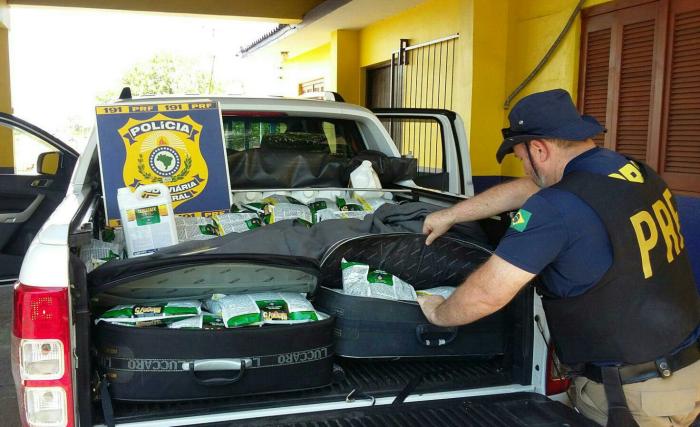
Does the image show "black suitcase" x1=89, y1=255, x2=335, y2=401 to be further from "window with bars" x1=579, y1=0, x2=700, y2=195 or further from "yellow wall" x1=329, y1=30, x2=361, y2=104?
"yellow wall" x1=329, y1=30, x2=361, y2=104

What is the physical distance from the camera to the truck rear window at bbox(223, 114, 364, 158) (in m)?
3.92

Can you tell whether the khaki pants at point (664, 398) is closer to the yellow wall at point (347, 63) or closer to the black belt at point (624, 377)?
the black belt at point (624, 377)

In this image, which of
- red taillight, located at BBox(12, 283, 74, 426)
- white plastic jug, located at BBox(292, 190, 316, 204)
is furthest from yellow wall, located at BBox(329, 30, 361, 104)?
red taillight, located at BBox(12, 283, 74, 426)

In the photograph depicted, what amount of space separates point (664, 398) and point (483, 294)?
2.24 feet

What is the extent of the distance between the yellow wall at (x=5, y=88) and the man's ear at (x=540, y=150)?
10403mm

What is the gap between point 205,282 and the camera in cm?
203

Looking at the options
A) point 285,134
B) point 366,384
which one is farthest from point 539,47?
point 366,384

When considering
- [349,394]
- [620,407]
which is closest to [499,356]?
[620,407]

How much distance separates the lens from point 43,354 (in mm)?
1631

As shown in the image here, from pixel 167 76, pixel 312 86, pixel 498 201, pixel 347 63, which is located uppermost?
pixel 167 76

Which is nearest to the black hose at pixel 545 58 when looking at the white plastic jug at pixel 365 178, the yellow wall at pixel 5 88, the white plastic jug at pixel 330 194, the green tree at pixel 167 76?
the white plastic jug at pixel 365 178

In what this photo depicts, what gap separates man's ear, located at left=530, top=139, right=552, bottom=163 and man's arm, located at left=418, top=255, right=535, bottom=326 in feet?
1.38

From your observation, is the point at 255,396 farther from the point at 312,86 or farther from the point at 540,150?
the point at 312,86

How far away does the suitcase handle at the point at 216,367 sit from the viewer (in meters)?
1.84
